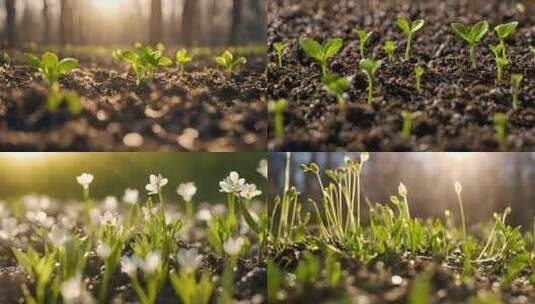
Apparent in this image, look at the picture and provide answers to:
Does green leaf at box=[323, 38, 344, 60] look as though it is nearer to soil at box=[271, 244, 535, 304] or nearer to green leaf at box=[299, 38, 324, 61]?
green leaf at box=[299, 38, 324, 61]

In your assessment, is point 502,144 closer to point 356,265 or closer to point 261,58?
point 356,265

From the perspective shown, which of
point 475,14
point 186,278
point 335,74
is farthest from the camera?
point 475,14

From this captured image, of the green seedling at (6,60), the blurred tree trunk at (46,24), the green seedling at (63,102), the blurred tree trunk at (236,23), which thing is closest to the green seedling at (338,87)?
Result: the green seedling at (63,102)

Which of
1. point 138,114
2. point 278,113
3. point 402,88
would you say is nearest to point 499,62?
point 402,88

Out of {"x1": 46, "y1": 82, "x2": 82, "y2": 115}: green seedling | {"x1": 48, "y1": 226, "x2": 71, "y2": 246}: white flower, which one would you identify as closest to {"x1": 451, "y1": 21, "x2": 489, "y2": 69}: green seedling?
{"x1": 46, "y1": 82, "x2": 82, "y2": 115}: green seedling

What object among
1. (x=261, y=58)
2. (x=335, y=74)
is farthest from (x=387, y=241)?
(x=261, y=58)

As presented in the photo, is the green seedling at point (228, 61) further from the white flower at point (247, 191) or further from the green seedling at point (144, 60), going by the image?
the white flower at point (247, 191)
